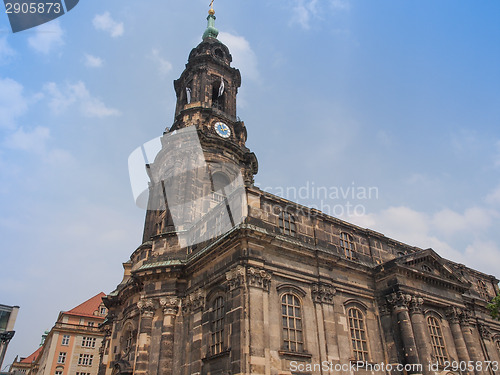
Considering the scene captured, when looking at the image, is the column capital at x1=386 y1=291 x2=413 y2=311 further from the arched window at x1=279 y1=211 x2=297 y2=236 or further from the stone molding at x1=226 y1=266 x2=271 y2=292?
the stone molding at x1=226 y1=266 x2=271 y2=292

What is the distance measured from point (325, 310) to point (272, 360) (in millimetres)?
4201

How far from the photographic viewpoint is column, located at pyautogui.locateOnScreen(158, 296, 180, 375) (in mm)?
20766

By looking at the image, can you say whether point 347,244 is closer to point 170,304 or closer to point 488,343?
point 170,304

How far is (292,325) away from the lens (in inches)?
755

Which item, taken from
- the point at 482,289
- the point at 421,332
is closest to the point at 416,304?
the point at 421,332

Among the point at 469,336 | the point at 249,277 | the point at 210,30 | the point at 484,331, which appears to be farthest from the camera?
the point at 210,30

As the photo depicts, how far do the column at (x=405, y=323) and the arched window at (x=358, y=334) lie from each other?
6.13 feet

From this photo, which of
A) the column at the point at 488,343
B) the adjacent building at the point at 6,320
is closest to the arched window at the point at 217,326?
the adjacent building at the point at 6,320

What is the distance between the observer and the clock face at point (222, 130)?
33656mm

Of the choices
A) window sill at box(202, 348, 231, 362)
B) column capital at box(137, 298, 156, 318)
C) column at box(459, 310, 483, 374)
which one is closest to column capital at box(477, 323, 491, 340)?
column at box(459, 310, 483, 374)

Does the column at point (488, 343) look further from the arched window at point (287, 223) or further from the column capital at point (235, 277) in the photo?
the column capital at point (235, 277)

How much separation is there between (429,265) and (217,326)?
14.0 meters

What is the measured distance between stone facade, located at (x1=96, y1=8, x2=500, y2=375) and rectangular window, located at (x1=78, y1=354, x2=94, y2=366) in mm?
26096

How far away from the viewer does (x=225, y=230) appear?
21.7m
